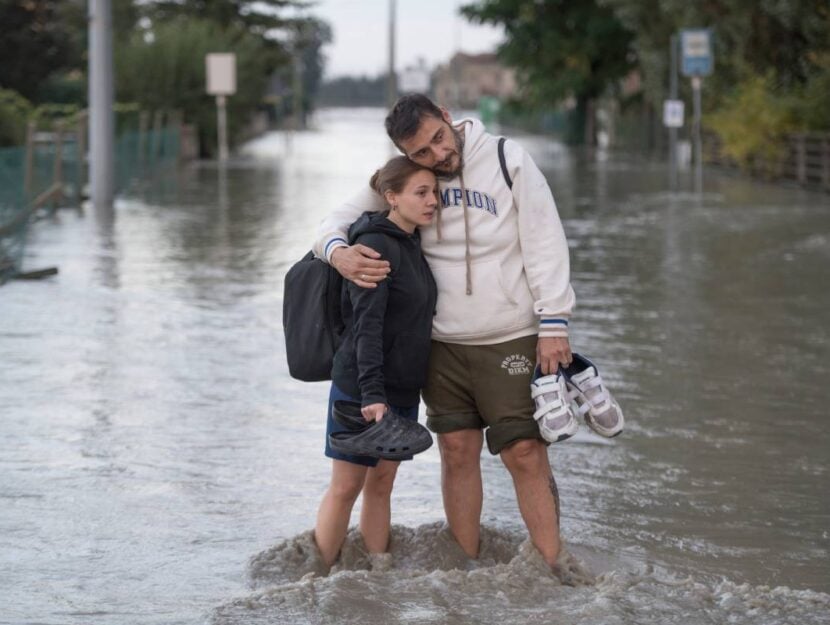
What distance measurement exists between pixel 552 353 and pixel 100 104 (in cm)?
1924

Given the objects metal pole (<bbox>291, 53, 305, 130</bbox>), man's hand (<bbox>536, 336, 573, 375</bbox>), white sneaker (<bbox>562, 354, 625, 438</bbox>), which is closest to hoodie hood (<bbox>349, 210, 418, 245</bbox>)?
man's hand (<bbox>536, 336, 573, 375</bbox>)

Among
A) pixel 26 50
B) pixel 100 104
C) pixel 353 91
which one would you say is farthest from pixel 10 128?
pixel 353 91

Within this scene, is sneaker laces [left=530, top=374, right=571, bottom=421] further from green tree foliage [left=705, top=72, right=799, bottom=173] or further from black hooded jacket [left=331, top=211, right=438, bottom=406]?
green tree foliage [left=705, top=72, right=799, bottom=173]

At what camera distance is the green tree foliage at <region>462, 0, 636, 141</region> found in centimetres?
5200

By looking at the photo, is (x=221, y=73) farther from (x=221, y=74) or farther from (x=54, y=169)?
(x=54, y=169)

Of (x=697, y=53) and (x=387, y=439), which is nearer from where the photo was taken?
(x=387, y=439)

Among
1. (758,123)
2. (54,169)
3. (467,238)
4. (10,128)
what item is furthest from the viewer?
(758,123)

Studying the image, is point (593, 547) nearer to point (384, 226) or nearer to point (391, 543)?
point (391, 543)

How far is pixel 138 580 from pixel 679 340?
587 centimetres

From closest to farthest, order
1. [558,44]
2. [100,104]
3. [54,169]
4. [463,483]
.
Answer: [463,483], [54,169], [100,104], [558,44]

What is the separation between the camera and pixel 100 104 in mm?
23250

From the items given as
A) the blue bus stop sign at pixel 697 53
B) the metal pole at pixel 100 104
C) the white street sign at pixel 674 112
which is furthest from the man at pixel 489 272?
the white street sign at pixel 674 112

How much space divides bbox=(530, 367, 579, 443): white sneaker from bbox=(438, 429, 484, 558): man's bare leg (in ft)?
1.00

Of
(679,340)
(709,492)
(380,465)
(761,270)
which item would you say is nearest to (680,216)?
(761,270)
